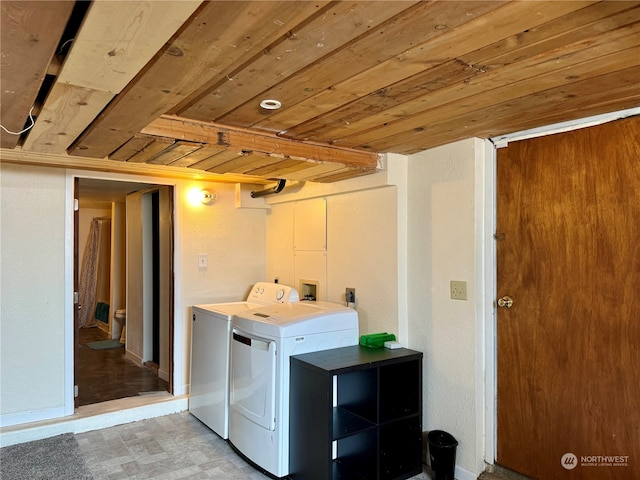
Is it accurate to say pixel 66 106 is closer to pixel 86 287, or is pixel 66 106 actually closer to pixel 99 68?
pixel 99 68

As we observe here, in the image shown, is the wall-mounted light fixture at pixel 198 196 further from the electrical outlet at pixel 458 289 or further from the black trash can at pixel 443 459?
the black trash can at pixel 443 459

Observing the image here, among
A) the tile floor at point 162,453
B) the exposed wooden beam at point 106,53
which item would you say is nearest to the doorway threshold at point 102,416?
the tile floor at point 162,453

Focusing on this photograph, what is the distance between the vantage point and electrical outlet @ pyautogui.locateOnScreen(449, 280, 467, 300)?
2.53 m

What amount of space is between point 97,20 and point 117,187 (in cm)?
390

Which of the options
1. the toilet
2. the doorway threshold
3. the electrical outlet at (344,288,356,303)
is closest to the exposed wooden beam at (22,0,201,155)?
the electrical outlet at (344,288,356,303)

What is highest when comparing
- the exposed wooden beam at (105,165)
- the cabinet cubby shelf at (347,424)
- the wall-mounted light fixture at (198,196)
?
the exposed wooden beam at (105,165)

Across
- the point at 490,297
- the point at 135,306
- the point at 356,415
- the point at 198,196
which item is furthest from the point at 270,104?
the point at 135,306

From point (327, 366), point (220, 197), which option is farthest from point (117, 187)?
point (327, 366)

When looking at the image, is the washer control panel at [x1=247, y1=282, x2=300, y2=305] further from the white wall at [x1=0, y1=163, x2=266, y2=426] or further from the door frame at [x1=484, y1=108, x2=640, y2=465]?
the door frame at [x1=484, y1=108, x2=640, y2=465]

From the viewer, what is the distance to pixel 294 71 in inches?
59.8

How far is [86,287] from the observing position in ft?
23.0

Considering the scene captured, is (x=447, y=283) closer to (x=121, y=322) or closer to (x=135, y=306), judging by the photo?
(x=135, y=306)

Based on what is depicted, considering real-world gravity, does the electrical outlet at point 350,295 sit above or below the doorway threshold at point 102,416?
above

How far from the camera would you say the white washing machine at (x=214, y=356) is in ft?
10.0
